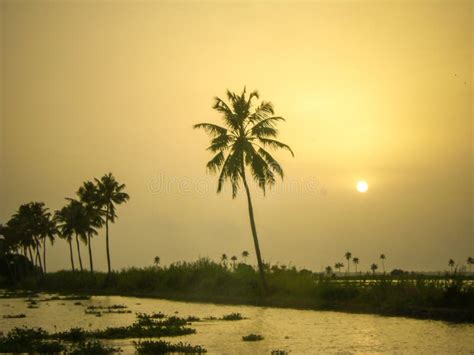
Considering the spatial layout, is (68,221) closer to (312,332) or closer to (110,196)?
(110,196)

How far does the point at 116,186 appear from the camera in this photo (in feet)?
244

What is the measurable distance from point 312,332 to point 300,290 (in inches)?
662

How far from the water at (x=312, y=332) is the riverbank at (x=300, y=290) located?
1817mm

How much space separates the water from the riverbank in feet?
5.96

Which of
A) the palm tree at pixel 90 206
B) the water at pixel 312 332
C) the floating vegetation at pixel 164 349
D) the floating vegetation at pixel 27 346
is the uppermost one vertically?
the palm tree at pixel 90 206

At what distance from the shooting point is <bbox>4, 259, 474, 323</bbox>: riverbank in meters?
30.2

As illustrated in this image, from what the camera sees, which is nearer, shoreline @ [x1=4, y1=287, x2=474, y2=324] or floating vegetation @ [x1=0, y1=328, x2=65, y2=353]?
floating vegetation @ [x1=0, y1=328, x2=65, y2=353]

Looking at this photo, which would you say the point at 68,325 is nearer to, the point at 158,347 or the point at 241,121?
the point at 158,347

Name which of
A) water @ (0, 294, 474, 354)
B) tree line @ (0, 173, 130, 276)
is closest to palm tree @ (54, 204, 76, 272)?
tree line @ (0, 173, 130, 276)

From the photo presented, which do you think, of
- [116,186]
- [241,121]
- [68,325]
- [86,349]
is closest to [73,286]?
[116,186]

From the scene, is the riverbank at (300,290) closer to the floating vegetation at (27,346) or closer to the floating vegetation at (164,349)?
the floating vegetation at (164,349)

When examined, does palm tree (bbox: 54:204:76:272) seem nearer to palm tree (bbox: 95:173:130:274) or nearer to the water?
palm tree (bbox: 95:173:130:274)

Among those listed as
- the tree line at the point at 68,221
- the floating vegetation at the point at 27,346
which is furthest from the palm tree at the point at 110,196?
the floating vegetation at the point at 27,346

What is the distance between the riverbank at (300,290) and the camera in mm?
30234
